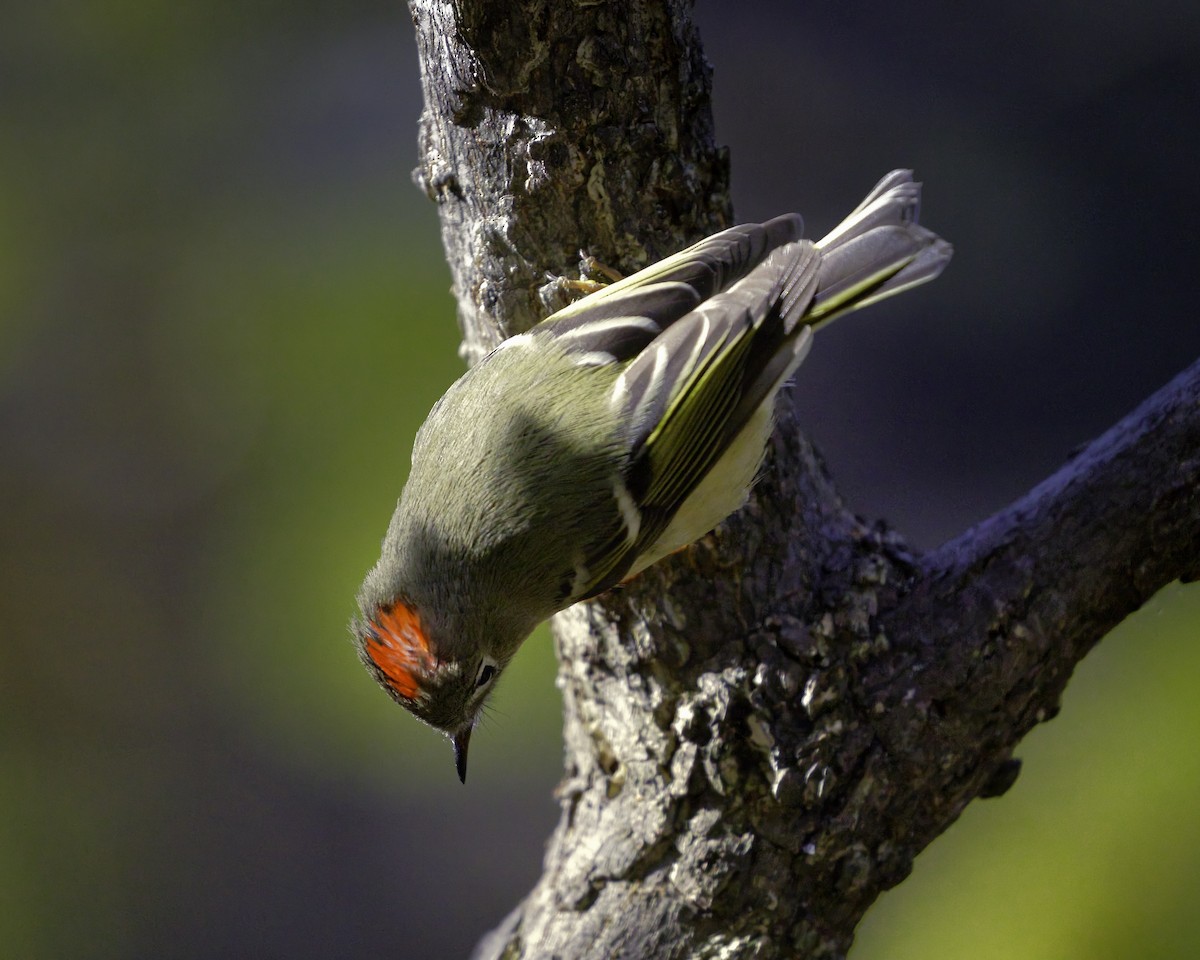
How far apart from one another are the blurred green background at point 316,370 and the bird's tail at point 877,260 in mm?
1460

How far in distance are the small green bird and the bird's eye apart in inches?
1.2

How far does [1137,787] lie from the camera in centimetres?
225

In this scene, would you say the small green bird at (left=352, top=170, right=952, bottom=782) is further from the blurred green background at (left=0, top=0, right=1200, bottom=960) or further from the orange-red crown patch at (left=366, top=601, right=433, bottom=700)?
the blurred green background at (left=0, top=0, right=1200, bottom=960)

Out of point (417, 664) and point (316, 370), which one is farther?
point (316, 370)

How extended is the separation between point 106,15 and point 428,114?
6.70ft

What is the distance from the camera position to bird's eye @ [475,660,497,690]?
1.55 m

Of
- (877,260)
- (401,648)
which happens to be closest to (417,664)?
(401,648)

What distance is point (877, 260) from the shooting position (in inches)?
59.7

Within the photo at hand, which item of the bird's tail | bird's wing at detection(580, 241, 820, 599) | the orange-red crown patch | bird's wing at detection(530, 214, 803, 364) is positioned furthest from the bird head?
the bird's tail

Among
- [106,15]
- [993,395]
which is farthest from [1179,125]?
[106,15]

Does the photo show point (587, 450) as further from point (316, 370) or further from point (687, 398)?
point (316, 370)

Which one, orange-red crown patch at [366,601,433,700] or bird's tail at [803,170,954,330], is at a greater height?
bird's tail at [803,170,954,330]

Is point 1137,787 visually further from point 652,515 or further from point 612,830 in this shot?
point 652,515

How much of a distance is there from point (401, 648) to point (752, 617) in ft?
1.65
